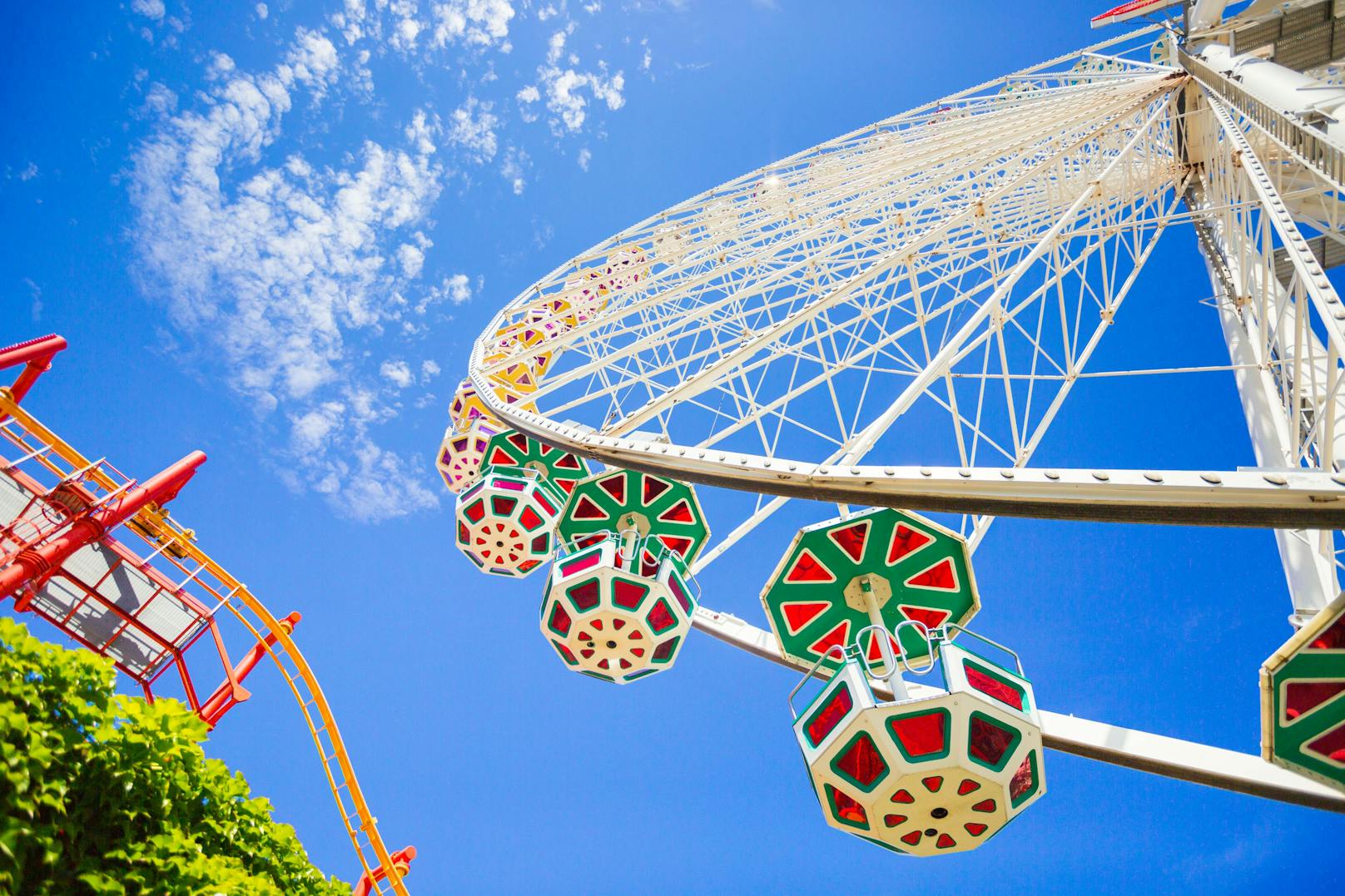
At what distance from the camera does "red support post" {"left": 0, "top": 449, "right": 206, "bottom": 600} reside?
23.4ft

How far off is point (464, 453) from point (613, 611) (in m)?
9.17

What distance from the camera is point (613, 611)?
7941 mm

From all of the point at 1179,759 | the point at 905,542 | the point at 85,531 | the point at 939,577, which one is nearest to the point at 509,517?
the point at 85,531

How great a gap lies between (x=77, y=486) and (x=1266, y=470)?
988 centimetres

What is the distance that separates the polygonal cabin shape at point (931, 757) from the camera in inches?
197

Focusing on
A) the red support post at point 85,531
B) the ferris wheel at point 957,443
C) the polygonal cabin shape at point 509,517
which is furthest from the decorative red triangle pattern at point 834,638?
the red support post at point 85,531

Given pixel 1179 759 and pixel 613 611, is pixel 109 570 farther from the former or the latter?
pixel 1179 759

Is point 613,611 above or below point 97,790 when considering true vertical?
above

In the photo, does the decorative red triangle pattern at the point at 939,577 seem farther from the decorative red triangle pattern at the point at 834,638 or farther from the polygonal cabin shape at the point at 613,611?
the polygonal cabin shape at the point at 613,611

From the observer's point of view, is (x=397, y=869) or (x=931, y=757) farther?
(x=397, y=869)

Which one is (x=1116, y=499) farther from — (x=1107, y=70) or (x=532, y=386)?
(x=1107, y=70)

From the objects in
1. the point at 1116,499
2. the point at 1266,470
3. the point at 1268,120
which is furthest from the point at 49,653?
the point at 1268,120

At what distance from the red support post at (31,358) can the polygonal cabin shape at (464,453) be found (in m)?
7.88

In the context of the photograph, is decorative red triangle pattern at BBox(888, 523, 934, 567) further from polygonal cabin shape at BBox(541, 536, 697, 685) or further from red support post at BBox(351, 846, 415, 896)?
red support post at BBox(351, 846, 415, 896)
